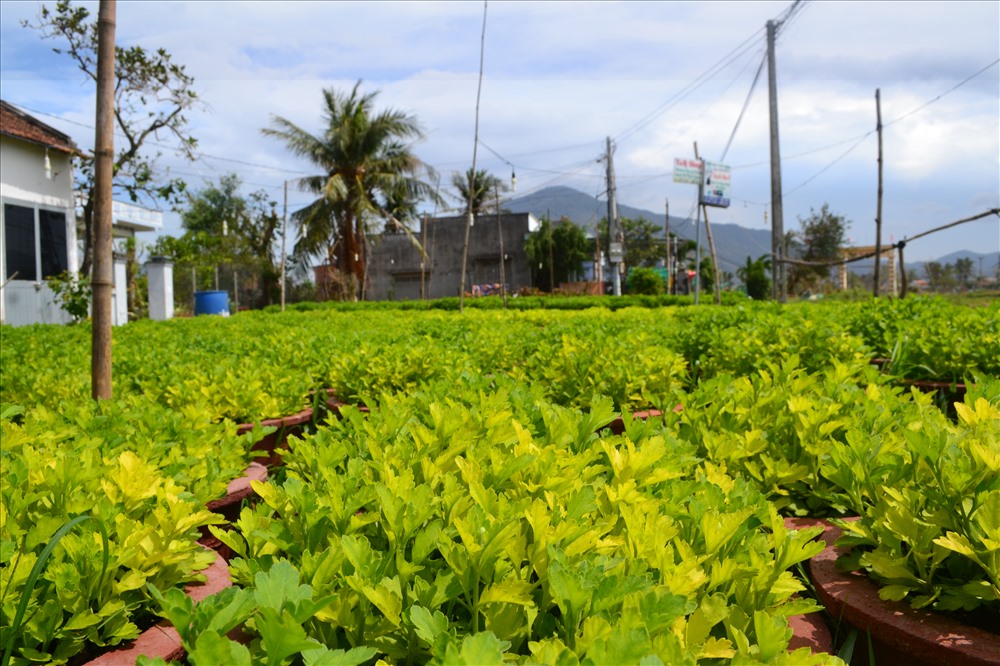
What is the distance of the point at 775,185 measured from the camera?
61.2 feet

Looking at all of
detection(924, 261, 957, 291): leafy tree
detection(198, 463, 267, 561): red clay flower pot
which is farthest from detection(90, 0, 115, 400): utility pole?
detection(924, 261, 957, 291): leafy tree

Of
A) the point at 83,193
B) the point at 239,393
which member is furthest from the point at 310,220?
the point at 239,393

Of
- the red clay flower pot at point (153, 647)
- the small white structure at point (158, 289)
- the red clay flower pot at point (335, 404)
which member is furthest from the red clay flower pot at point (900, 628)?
the small white structure at point (158, 289)

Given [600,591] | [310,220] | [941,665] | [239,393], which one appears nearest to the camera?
[600,591]

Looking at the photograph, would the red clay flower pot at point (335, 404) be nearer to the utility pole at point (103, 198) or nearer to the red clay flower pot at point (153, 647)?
the utility pole at point (103, 198)

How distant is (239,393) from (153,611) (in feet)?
6.68

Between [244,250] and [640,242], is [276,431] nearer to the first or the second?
[244,250]

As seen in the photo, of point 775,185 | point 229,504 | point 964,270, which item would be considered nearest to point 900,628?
point 229,504

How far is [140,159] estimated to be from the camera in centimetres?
1553

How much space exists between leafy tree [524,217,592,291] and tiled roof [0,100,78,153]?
1041 inches

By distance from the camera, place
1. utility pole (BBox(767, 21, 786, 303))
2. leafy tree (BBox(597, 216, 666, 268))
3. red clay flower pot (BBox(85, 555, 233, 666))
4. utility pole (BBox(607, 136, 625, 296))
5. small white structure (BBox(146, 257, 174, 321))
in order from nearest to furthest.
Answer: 1. red clay flower pot (BBox(85, 555, 233, 666))
2. utility pole (BBox(767, 21, 786, 303))
3. small white structure (BBox(146, 257, 174, 321))
4. utility pole (BBox(607, 136, 625, 296))
5. leafy tree (BBox(597, 216, 666, 268))

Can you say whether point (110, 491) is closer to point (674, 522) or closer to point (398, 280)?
point (674, 522)

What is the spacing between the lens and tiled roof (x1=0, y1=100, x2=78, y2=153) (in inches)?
546

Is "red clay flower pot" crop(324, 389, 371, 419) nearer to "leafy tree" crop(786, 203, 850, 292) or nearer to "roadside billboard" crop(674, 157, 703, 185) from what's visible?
"roadside billboard" crop(674, 157, 703, 185)
